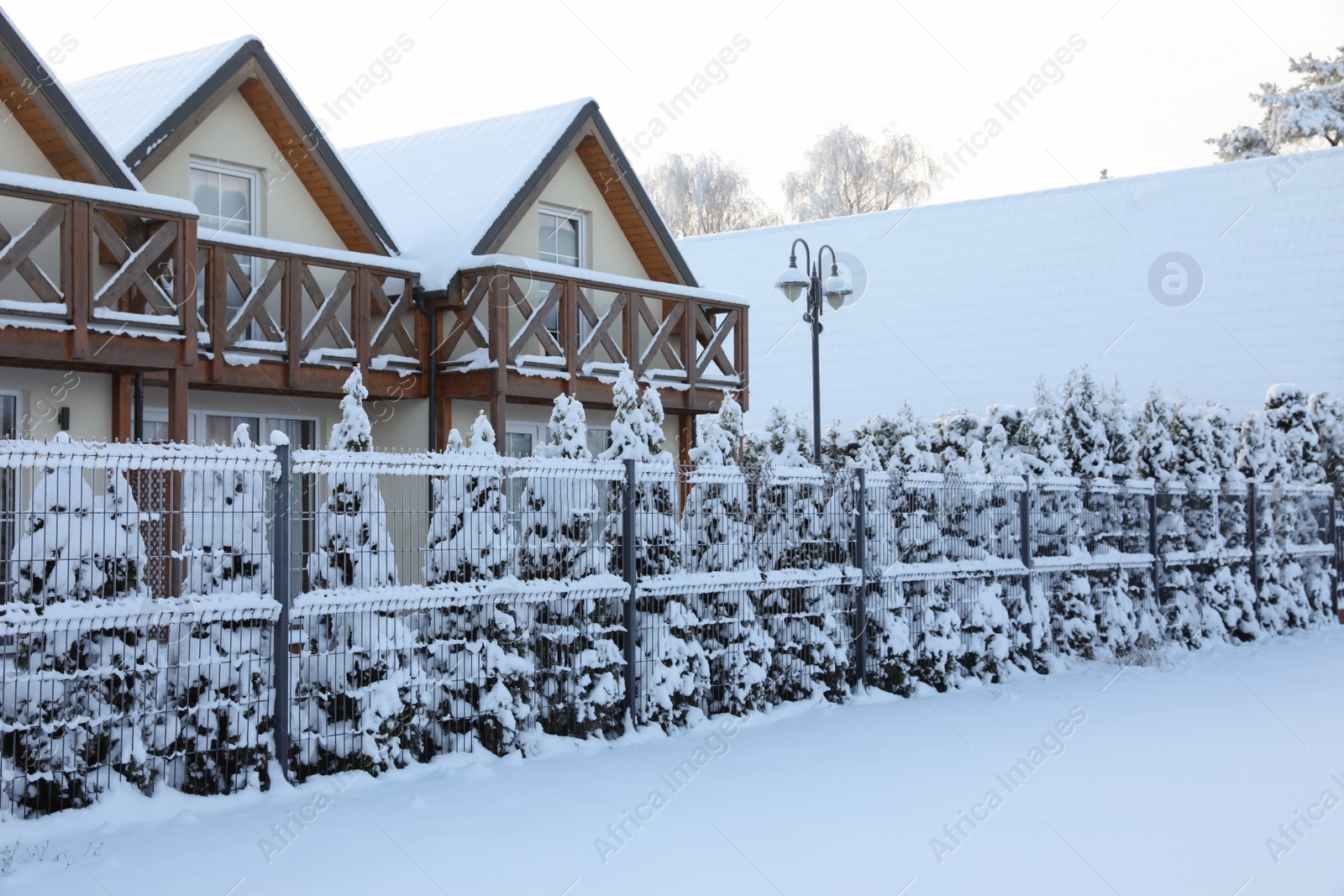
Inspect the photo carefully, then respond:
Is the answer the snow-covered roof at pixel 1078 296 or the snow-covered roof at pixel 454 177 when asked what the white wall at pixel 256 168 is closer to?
the snow-covered roof at pixel 454 177

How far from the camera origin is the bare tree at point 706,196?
5269 cm

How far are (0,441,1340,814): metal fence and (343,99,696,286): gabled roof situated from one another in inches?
266

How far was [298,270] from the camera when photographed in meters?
16.0

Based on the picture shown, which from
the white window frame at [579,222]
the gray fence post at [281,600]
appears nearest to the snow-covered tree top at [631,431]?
the gray fence post at [281,600]

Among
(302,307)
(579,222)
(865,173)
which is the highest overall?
(865,173)

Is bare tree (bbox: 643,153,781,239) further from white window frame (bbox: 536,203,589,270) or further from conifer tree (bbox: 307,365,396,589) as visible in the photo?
conifer tree (bbox: 307,365,396,589)

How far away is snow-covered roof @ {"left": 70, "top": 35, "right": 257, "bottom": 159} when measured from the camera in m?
15.5

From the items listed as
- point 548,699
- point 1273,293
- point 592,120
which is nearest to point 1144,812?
point 548,699

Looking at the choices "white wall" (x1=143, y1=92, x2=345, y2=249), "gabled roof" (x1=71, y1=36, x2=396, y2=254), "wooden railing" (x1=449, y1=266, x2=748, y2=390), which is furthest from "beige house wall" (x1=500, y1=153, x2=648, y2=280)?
"white wall" (x1=143, y1=92, x2=345, y2=249)

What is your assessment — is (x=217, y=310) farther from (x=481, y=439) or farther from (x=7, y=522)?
(x=7, y=522)

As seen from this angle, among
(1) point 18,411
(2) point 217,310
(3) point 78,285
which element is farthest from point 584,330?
(3) point 78,285

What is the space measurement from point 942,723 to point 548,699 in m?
3.41

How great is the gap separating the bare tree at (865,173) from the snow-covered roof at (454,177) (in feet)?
99.0

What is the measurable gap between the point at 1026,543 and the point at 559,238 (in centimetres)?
935
